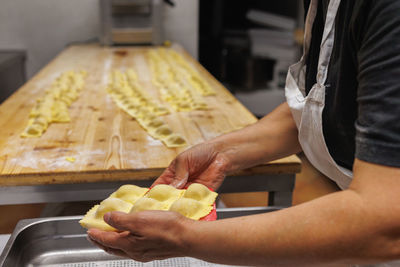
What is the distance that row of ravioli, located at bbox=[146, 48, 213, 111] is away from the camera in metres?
1.97

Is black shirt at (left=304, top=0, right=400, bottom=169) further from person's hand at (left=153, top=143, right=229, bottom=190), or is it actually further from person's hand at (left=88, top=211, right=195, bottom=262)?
person's hand at (left=153, top=143, right=229, bottom=190)

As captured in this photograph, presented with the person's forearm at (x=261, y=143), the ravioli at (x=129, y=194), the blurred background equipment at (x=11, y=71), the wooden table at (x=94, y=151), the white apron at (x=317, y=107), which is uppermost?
the white apron at (x=317, y=107)

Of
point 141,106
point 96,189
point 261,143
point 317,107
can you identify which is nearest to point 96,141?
point 96,189

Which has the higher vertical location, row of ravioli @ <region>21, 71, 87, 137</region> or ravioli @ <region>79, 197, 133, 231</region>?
ravioli @ <region>79, 197, 133, 231</region>

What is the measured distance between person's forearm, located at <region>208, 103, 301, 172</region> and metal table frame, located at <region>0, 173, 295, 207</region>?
168mm

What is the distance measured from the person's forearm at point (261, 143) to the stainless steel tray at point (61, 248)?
30 cm

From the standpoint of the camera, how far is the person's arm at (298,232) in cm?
58

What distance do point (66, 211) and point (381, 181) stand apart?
4.52 feet

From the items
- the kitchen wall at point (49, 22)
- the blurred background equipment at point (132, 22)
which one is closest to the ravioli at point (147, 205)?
the blurred background equipment at point (132, 22)

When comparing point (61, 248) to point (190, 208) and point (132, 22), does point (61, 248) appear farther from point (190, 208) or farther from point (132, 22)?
point (132, 22)

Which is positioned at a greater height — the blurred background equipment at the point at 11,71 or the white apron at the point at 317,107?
the white apron at the point at 317,107

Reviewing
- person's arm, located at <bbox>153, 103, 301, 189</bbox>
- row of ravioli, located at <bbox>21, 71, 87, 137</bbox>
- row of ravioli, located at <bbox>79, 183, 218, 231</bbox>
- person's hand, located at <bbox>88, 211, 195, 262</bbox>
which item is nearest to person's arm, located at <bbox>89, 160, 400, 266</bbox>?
person's hand, located at <bbox>88, 211, 195, 262</bbox>

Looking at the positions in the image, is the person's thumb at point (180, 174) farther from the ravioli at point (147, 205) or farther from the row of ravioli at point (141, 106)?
the row of ravioli at point (141, 106)

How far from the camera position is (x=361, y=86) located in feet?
2.00
